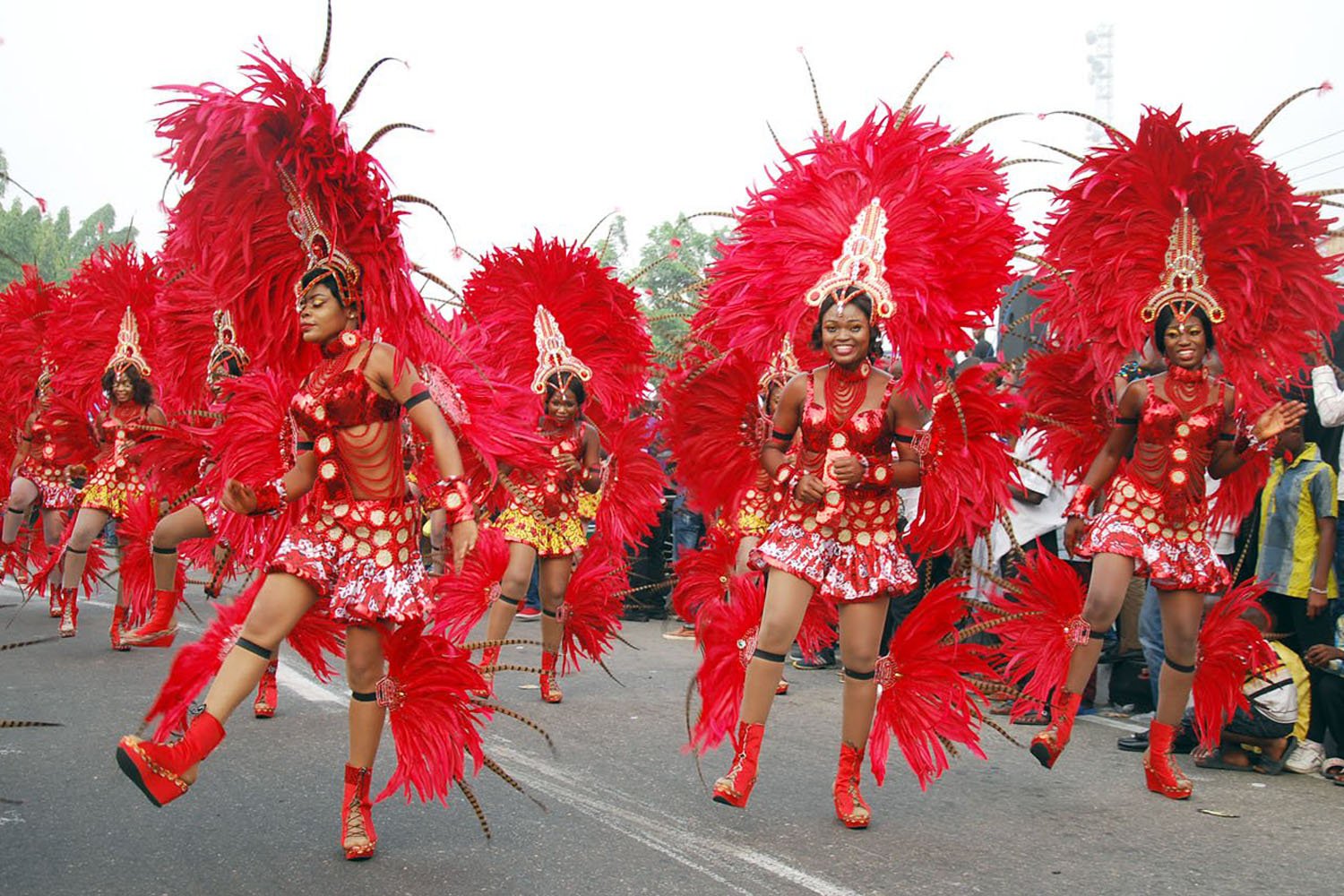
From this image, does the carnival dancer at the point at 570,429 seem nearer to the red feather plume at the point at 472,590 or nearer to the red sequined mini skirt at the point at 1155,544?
the red feather plume at the point at 472,590

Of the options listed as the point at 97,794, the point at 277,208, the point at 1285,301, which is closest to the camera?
the point at 277,208

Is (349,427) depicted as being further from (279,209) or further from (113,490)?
(113,490)

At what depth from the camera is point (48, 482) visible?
10.2m

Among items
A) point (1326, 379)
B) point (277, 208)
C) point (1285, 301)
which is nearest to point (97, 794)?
point (277, 208)

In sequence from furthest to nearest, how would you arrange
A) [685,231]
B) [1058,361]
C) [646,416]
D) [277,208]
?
[685,231]
[646,416]
[1058,361]
[277,208]

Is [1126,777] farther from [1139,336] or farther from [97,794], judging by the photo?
[97,794]

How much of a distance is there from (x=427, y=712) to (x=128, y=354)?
17.4ft

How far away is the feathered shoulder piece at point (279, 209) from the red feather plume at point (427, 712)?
104cm

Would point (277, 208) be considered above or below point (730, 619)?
above

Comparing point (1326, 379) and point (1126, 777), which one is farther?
point (1326, 379)

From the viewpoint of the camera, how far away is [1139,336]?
5.58 m

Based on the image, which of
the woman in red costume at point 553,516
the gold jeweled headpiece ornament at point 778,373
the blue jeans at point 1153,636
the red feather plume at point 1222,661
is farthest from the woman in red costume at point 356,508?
the blue jeans at point 1153,636

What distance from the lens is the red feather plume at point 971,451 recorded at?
188 inches

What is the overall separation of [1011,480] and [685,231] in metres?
26.9
